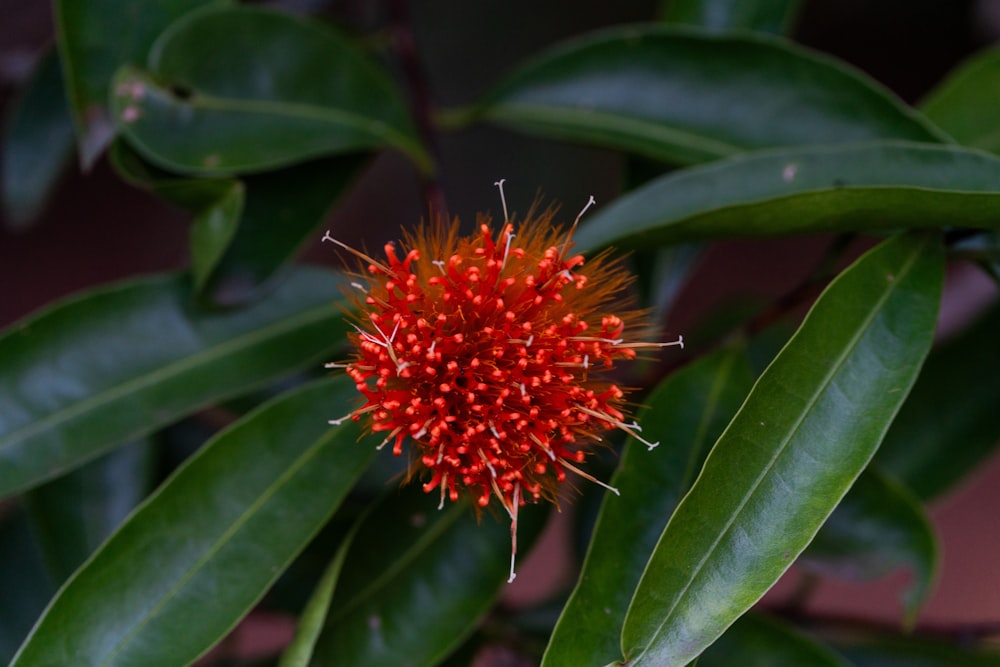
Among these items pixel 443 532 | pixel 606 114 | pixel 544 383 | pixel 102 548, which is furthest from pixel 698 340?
pixel 102 548

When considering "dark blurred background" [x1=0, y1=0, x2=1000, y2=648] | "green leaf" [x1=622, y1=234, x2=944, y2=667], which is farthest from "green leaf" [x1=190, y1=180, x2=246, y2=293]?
"dark blurred background" [x1=0, y1=0, x2=1000, y2=648]

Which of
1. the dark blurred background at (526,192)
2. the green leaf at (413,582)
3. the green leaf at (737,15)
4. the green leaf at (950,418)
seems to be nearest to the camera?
the green leaf at (413,582)

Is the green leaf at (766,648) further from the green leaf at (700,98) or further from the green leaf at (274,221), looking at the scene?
the green leaf at (274,221)

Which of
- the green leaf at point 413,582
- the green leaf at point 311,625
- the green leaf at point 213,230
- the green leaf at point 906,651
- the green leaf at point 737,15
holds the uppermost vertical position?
the green leaf at point 737,15

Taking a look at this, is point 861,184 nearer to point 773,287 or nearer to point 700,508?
point 700,508

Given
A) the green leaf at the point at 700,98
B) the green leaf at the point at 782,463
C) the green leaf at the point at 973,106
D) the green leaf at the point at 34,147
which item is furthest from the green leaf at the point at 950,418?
the green leaf at the point at 34,147

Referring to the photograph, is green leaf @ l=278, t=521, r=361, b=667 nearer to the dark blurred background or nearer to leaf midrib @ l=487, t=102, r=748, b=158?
leaf midrib @ l=487, t=102, r=748, b=158

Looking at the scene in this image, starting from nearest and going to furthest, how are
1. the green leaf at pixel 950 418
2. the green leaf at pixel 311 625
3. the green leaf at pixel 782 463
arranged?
the green leaf at pixel 782 463
the green leaf at pixel 311 625
the green leaf at pixel 950 418
